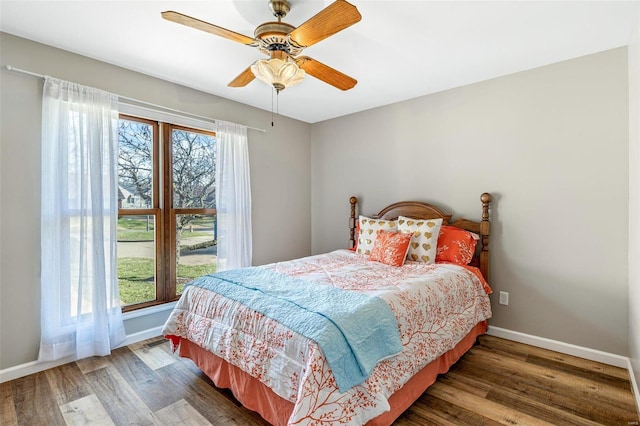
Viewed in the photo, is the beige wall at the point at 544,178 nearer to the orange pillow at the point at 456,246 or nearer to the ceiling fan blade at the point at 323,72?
the orange pillow at the point at 456,246

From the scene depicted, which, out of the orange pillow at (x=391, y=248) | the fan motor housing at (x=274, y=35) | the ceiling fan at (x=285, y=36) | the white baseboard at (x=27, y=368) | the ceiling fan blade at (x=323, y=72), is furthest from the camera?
the orange pillow at (x=391, y=248)

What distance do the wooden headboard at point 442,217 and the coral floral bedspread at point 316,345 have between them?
32 cm

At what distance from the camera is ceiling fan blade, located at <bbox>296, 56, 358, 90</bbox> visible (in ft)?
6.71

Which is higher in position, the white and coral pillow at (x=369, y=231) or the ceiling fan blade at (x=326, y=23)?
the ceiling fan blade at (x=326, y=23)

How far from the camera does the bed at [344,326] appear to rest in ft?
4.80

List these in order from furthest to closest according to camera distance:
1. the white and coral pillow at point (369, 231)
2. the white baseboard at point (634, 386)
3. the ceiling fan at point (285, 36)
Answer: the white and coral pillow at point (369, 231) → the white baseboard at point (634, 386) → the ceiling fan at point (285, 36)

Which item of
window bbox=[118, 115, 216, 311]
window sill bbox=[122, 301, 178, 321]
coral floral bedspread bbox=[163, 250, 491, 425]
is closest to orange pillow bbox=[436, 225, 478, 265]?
coral floral bedspread bbox=[163, 250, 491, 425]

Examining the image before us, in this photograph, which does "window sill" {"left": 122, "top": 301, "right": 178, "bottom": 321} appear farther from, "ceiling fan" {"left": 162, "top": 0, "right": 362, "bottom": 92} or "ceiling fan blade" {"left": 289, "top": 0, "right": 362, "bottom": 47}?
"ceiling fan blade" {"left": 289, "top": 0, "right": 362, "bottom": 47}

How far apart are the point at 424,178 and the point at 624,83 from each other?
1.71 meters

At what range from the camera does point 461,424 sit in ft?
5.80

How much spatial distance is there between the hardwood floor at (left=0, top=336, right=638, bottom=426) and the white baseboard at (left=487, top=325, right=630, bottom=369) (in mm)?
62

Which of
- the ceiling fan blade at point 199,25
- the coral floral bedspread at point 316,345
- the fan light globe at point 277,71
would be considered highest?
the ceiling fan blade at point 199,25

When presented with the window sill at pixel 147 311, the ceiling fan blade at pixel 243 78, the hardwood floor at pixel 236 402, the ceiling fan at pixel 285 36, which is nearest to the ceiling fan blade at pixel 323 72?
the ceiling fan at pixel 285 36

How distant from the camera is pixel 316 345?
56.6 inches
